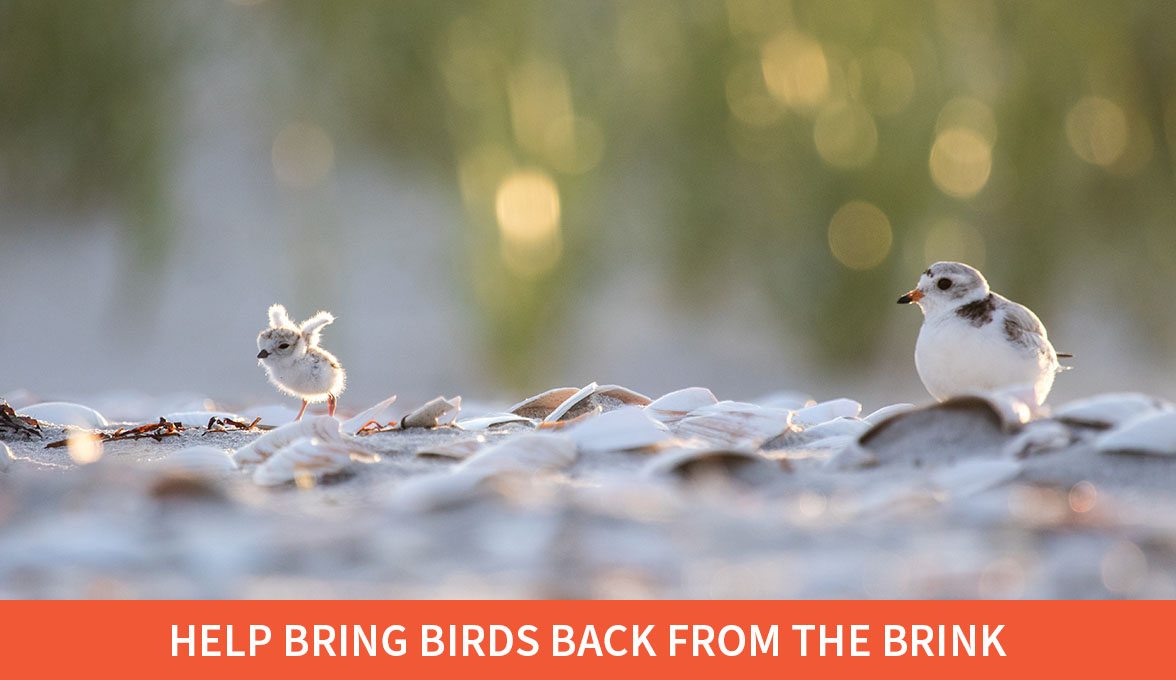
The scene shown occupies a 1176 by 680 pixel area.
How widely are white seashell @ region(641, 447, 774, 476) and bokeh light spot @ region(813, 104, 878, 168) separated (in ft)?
15.3

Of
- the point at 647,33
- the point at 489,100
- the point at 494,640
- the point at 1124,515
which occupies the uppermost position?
the point at 647,33

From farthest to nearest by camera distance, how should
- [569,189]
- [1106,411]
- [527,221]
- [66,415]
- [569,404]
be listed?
[569,189], [527,221], [66,415], [569,404], [1106,411]

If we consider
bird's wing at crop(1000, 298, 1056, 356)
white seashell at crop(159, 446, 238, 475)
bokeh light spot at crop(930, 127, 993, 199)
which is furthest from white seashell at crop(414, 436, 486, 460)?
bokeh light spot at crop(930, 127, 993, 199)

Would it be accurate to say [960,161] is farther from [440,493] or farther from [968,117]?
[440,493]

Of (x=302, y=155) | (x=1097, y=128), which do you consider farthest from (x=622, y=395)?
(x=1097, y=128)

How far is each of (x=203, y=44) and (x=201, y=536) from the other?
5.26 meters

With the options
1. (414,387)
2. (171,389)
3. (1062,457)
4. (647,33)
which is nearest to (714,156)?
(647,33)

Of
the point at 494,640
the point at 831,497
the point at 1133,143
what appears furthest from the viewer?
the point at 1133,143

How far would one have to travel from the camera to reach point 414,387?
18.8 ft

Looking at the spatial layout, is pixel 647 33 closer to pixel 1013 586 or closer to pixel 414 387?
pixel 414 387

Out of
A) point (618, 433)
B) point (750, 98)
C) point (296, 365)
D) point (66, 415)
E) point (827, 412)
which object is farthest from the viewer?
point (750, 98)

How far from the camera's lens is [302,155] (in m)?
5.36

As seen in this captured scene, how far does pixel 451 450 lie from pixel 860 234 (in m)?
4.71

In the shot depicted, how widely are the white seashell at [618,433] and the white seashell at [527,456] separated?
0.04m
